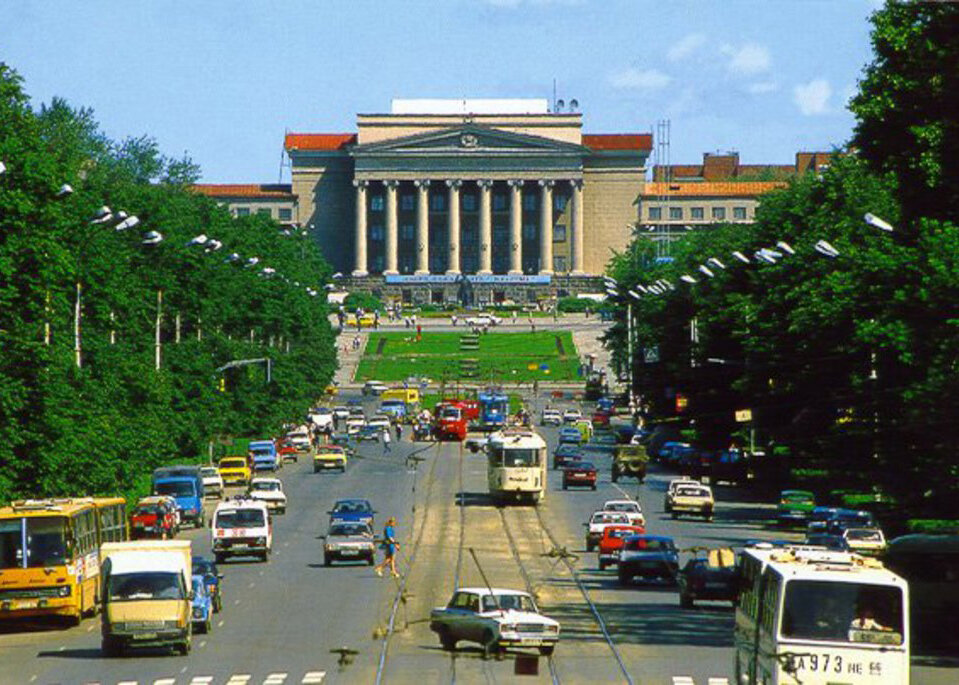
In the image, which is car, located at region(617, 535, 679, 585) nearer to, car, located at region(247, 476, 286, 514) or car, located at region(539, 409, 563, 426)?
car, located at region(247, 476, 286, 514)

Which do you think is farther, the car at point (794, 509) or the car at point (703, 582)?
the car at point (794, 509)

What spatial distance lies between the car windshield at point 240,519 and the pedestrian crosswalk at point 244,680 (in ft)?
107

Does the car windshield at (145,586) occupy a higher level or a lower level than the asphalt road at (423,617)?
higher

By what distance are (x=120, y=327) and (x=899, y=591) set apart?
73822 mm

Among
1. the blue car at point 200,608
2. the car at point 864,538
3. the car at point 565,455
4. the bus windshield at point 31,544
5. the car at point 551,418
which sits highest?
the car at point 551,418

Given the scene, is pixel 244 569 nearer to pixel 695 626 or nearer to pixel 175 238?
pixel 695 626

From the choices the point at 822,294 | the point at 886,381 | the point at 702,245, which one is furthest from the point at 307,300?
the point at 886,381

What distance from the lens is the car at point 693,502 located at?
97.4 m

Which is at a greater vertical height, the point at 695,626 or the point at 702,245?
the point at 702,245

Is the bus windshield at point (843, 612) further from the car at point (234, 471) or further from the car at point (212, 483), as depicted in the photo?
the car at point (234, 471)

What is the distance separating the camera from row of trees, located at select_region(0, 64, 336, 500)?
239ft

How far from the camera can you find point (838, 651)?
3575cm

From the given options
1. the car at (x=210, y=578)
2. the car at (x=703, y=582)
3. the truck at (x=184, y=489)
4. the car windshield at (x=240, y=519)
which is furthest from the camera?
the truck at (x=184, y=489)

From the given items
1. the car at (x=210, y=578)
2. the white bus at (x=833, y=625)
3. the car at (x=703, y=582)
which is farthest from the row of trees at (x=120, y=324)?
the white bus at (x=833, y=625)
